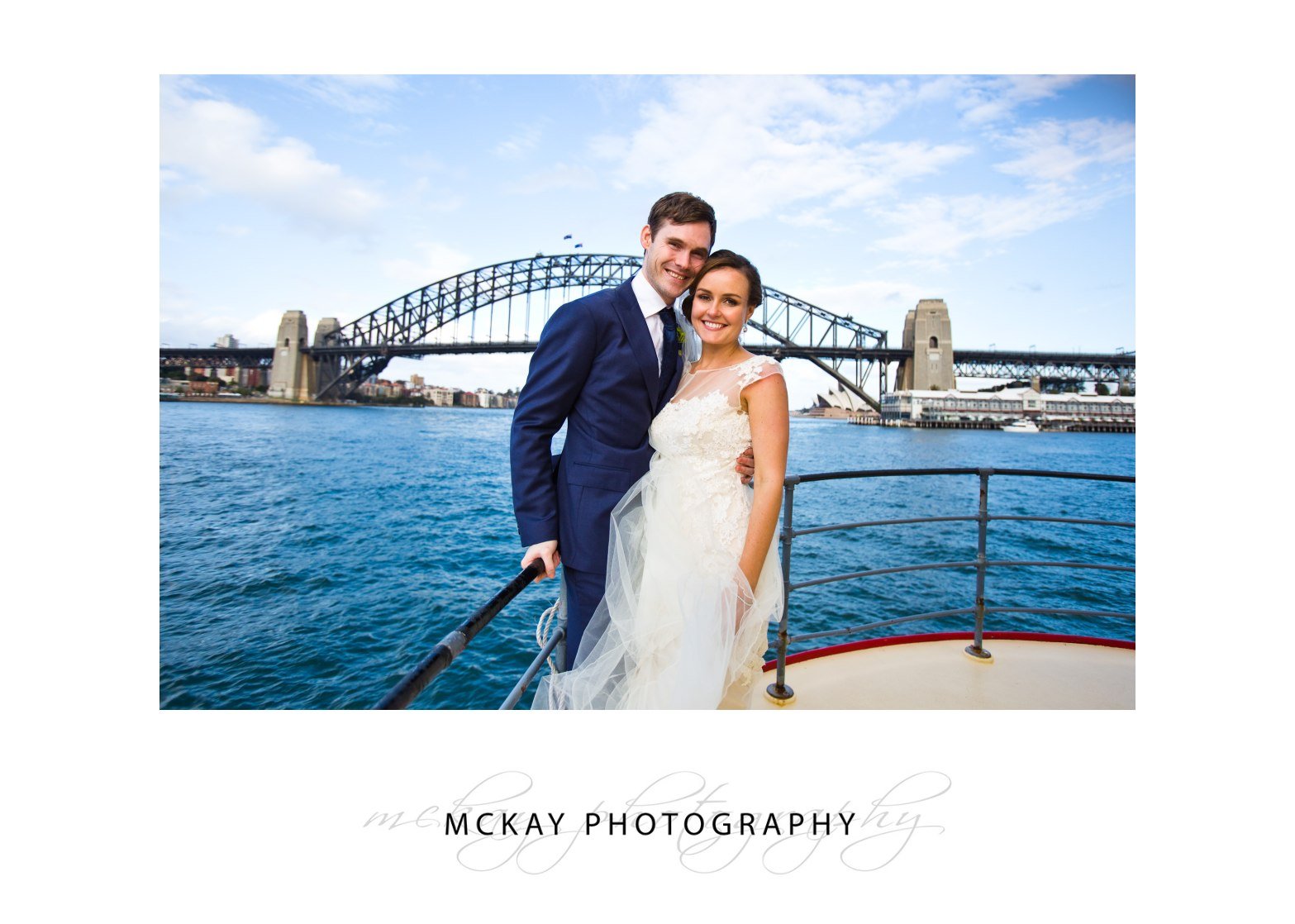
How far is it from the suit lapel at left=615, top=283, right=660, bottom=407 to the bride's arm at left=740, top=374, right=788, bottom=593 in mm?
189

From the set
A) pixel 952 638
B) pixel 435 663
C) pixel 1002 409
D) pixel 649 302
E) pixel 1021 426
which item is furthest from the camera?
pixel 1021 426

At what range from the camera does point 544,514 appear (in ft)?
3.79

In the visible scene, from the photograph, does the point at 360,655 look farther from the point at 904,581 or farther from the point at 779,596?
the point at 904,581

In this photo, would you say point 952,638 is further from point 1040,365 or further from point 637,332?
point 1040,365

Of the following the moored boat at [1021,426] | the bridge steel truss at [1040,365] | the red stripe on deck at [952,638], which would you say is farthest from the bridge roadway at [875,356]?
the red stripe on deck at [952,638]

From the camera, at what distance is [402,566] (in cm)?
774

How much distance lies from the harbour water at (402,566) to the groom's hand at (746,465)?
138 inches

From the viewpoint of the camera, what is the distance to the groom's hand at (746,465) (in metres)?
1.20

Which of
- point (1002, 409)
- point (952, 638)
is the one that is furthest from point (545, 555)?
point (1002, 409)

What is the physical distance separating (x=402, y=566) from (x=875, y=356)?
30.8 meters

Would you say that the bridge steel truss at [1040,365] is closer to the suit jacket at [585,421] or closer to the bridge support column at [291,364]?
the suit jacket at [585,421]

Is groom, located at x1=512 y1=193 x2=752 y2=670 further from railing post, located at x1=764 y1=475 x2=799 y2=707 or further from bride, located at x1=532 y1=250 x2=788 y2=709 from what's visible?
railing post, located at x1=764 y1=475 x2=799 y2=707

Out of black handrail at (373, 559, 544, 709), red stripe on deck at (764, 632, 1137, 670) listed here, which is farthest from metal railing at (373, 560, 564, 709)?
red stripe on deck at (764, 632, 1137, 670)
